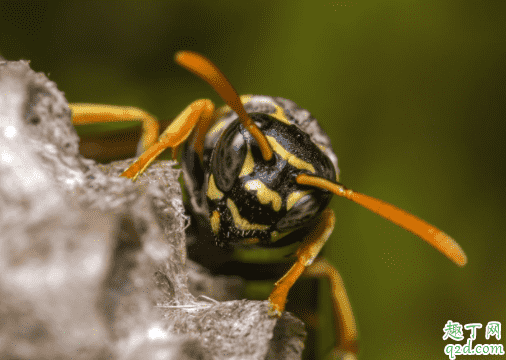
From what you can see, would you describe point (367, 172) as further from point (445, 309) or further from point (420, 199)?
point (445, 309)

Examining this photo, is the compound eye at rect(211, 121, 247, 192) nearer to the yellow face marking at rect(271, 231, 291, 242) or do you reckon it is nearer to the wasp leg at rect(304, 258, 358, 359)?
the yellow face marking at rect(271, 231, 291, 242)

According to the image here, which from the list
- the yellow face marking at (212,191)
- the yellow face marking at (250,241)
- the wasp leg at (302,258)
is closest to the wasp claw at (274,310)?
the wasp leg at (302,258)

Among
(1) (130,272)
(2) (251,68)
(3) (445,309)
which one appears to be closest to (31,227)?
(1) (130,272)

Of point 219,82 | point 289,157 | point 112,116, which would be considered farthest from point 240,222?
point 112,116

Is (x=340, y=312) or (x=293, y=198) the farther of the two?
(x=340, y=312)

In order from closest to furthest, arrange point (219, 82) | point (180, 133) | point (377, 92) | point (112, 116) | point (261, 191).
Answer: point (219, 82), point (261, 191), point (180, 133), point (112, 116), point (377, 92)

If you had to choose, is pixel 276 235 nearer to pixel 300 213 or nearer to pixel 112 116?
pixel 300 213

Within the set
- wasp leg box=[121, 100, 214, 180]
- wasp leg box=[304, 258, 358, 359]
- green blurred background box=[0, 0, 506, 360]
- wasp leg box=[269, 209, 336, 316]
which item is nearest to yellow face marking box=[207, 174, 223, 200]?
wasp leg box=[121, 100, 214, 180]
